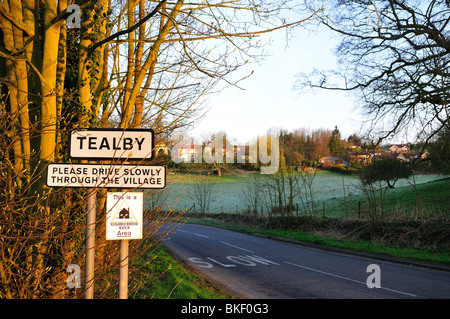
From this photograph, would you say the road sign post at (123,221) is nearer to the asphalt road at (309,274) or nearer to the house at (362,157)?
the asphalt road at (309,274)

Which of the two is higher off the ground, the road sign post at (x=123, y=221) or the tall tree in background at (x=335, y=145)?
the tall tree in background at (x=335, y=145)

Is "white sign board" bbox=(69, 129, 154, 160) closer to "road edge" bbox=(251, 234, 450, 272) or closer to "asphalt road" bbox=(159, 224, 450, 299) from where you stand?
"asphalt road" bbox=(159, 224, 450, 299)

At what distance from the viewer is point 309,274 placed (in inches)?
433

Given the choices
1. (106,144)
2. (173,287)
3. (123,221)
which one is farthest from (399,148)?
(123,221)

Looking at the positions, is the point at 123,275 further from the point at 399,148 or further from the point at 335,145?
the point at 335,145

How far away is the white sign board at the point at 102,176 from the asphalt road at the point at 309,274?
5330 millimetres

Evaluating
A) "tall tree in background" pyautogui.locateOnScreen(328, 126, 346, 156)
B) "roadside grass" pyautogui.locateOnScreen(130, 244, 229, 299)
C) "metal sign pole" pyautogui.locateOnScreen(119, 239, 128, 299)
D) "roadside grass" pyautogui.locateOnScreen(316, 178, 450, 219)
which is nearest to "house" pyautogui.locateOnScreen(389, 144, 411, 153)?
"roadside grass" pyautogui.locateOnScreen(316, 178, 450, 219)

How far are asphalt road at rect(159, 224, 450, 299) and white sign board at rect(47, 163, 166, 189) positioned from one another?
5330 millimetres

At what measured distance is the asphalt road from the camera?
8633 mm

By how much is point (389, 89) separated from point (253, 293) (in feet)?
36.8

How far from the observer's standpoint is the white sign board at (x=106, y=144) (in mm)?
3699

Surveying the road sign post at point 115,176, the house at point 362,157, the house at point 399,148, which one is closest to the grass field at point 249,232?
the road sign post at point 115,176

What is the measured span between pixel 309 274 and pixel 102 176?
8.69 m

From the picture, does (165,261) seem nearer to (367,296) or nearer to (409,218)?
(367,296)
